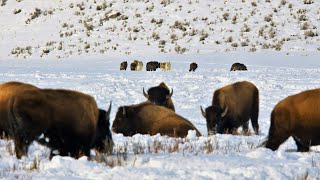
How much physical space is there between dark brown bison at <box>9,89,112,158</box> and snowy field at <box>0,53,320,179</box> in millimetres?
246

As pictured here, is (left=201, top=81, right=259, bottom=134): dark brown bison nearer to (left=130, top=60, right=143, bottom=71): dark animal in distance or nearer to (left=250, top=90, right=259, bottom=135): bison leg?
(left=250, top=90, right=259, bottom=135): bison leg

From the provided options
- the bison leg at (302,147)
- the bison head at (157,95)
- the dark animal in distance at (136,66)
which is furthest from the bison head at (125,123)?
the dark animal in distance at (136,66)

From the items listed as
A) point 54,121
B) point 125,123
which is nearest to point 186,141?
point 54,121

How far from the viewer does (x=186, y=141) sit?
898cm

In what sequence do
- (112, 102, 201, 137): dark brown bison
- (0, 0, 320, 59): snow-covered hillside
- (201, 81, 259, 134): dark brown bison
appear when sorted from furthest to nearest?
(0, 0, 320, 59): snow-covered hillside, (201, 81, 259, 134): dark brown bison, (112, 102, 201, 137): dark brown bison

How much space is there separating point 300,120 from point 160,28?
118 ft

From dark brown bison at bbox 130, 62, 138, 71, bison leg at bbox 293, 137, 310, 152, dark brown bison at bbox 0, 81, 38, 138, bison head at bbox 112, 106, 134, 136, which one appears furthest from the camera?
dark brown bison at bbox 130, 62, 138, 71

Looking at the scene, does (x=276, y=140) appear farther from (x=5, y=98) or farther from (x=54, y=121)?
(x=5, y=98)

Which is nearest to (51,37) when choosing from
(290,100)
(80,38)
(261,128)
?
(80,38)

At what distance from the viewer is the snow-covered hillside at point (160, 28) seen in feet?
129

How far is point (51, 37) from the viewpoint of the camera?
45.9 m

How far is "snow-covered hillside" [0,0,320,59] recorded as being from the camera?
129 ft

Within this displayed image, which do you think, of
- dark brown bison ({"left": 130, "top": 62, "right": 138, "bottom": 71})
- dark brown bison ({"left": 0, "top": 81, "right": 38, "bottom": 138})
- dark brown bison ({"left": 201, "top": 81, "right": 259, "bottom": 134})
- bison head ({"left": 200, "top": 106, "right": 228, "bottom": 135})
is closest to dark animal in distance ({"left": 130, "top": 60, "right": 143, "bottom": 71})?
dark brown bison ({"left": 130, "top": 62, "right": 138, "bottom": 71})

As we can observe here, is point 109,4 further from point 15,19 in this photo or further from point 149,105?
point 149,105
